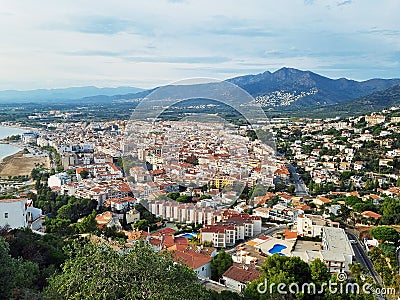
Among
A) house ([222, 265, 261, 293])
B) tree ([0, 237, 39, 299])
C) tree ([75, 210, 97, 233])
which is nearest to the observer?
tree ([0, 237, 39, 299])

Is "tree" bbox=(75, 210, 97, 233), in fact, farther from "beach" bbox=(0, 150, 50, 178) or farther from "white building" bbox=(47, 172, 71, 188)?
"beach" bbox=(0, 150, 50, 178)

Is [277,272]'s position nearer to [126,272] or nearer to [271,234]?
[126,272]

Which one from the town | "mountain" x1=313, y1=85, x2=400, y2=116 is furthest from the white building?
"mountain" x1=313, y1=85, x2=400, y2=116

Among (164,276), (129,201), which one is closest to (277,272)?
(164,276)

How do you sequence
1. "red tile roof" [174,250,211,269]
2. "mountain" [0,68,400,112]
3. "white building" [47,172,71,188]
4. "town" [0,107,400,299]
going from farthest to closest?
1. "mountain" [0,68,400,112]
2. "white building" [47,172,71,188]
3. "town" [0,107,400,299]
4. "red tile roof" [174,250,211,269]

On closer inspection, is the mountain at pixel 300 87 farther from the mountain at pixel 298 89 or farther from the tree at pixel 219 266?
the tree at pixel 219 266

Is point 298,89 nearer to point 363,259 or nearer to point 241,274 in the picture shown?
point 363,259

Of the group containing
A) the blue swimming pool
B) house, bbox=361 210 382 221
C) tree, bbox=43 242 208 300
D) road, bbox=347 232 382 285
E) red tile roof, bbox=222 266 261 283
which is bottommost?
road, bbox=347 232 382 285
